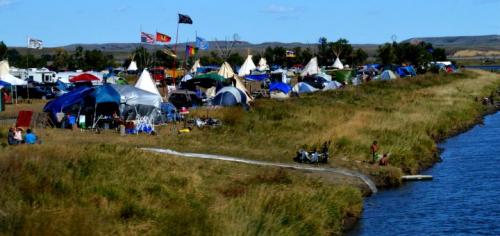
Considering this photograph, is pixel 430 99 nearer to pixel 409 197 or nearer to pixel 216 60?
pixel 409 197

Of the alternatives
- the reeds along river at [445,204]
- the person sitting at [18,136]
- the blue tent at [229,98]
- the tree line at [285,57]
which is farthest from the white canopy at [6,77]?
the tree line at [285,57]

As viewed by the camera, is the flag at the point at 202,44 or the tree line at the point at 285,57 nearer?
the flag at the point at 202,44

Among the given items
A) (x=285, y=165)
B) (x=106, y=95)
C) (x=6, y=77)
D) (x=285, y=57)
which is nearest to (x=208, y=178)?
(x=285, y=165)

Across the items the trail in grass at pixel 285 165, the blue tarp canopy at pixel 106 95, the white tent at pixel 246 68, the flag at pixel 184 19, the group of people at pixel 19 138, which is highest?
the flag at pixel 184 19

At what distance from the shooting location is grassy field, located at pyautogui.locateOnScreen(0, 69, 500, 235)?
19.1 meters

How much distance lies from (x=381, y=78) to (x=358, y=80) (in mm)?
6715

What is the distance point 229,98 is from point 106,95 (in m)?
15.8

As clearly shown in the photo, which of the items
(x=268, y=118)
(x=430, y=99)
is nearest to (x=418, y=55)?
(x=430, y=99)

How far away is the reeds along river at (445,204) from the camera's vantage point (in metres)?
27.9

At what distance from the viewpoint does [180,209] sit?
20.6m

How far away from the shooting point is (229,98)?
2335 inches

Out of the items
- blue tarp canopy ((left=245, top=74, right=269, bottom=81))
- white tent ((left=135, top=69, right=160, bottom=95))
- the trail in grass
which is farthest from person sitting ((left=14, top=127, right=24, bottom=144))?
blue tarp canopy ((left=245, top=74, right=269, bottom=81))

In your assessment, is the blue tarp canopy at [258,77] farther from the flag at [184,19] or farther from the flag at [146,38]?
the flag at [184,19]

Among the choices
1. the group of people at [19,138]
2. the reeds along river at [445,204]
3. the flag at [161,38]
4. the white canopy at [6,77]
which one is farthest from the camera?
the white canopy at [6,77]
